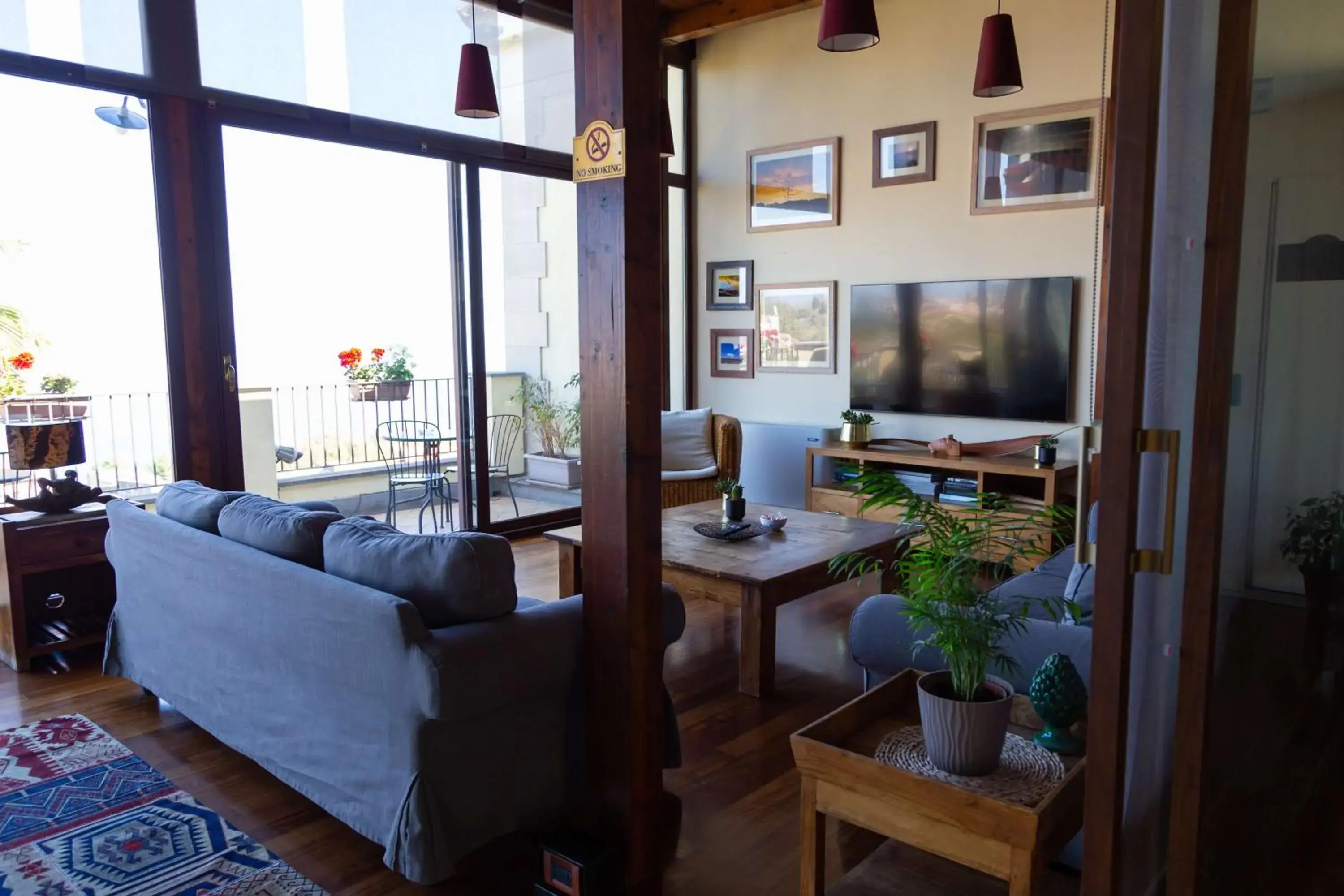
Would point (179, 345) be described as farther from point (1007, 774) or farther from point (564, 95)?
point (1007, 774)

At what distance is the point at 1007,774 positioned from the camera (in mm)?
1732

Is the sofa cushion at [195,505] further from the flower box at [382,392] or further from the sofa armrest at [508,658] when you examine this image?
the flower box at [382,392]

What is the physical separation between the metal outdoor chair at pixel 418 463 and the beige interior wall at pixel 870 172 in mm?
2248

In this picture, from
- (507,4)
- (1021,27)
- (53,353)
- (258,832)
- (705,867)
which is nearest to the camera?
(705,867)

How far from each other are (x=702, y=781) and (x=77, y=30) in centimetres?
393

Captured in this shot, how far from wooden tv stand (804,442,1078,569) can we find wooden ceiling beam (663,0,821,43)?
112 inches

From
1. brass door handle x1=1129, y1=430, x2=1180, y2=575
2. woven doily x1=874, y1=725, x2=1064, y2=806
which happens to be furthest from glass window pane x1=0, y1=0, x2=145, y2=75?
brass door handle x1=1129, y1=430, x2=1180, y2=575

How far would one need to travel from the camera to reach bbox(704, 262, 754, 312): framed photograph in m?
6.77

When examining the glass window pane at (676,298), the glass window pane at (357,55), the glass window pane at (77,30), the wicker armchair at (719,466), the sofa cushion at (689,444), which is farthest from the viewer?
the glass window pane at (676,298)

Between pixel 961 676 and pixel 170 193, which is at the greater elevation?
pixel 170 193

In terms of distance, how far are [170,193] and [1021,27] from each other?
15.2 ft

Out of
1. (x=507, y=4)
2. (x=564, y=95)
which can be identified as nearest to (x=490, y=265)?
(x=564, y=95)

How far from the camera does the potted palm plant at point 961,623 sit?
5.58ft

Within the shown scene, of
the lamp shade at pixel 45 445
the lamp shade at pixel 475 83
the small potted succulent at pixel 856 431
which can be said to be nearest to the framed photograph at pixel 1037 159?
the small potted succulent at pixel 856 431
